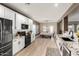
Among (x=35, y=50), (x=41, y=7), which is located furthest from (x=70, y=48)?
(x=35, y=50)

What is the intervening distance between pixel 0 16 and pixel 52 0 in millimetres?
2394

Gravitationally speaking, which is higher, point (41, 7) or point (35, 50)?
point (41, 7)

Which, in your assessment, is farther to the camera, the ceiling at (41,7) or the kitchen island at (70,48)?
the ceiling at (41,7)

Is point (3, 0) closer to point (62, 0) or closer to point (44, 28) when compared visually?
point (62, 0)

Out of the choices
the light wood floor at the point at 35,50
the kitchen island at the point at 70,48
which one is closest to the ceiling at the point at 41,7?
the kitchen island at the point at 70,48

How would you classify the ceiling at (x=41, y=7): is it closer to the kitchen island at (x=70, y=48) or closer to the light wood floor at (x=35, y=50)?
the kitchen island at (x=70, y=48)

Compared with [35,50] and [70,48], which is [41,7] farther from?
[70,48]

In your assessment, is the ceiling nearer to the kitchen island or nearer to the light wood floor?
the kitchen island

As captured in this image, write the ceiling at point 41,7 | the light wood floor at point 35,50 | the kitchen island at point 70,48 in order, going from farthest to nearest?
the light wood floor at point 35,50, the ceiling at point 41,7, the kitchen island at point 70,48

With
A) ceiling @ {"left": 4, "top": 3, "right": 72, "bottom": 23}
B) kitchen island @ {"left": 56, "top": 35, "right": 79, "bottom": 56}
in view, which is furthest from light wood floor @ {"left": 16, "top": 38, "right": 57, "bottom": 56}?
ceiling @ {"left": 4, "top": 3, "right": 72, "bottom": 23}

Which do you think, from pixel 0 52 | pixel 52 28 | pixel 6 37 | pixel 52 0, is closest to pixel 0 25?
pixel 6 37

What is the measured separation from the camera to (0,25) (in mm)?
2574

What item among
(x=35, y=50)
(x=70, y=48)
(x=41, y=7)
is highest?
(x=41, y=7)

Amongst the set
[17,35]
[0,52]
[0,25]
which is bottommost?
[0,52]
